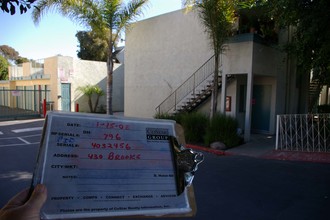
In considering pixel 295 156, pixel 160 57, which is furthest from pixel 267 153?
pixel 160 57

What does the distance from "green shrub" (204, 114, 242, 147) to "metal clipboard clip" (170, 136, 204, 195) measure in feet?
29.0

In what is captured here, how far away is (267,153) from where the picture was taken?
30.7 ft

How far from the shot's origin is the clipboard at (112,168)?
1.49m

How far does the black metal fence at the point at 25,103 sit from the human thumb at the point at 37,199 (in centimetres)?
1843

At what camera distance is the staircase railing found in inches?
525

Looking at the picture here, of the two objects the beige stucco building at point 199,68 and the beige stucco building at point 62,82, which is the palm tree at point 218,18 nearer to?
the beige stucco building at point 199,68

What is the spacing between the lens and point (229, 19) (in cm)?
1058

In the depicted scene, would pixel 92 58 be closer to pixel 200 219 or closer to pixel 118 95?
pixel 118 95

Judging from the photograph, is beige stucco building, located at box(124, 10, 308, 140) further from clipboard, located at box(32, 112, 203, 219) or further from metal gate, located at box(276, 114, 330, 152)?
clipboard, located at box(32, 112, 203, 219)

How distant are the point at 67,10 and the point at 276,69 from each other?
9224mm

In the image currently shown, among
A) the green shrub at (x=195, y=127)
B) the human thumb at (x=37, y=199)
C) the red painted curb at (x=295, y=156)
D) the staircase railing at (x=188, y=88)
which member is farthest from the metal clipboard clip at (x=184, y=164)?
the staircase railing at (x=188, y=88)

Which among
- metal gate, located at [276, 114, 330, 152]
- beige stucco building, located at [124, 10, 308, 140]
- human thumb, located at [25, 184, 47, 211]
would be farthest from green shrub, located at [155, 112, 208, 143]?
human thumb, located at [25, 184, 47, 211]

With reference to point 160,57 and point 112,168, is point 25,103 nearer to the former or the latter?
point 160,57

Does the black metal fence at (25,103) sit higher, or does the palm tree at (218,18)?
the palm tree at (218,18)
